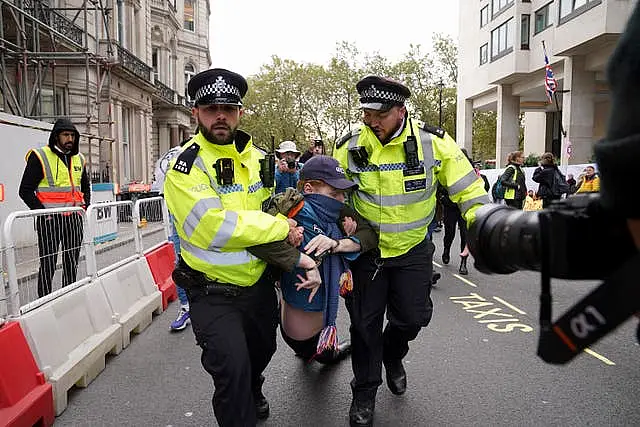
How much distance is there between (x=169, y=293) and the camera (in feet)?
21.8

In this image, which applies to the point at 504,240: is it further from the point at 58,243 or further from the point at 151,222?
the point at 151,222

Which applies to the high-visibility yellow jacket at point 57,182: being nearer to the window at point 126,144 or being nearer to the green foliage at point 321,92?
the window at point 126,144

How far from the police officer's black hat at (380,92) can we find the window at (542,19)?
2919cm

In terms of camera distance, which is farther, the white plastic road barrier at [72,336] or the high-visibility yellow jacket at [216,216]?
the white plastic road barrier at [72,336]

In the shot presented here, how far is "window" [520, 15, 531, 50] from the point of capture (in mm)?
30984

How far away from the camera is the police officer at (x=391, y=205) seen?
3.33m

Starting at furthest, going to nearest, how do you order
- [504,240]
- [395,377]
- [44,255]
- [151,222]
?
1. [151,222]
2. [44,255]
3. [395,377]
4. [504,240]

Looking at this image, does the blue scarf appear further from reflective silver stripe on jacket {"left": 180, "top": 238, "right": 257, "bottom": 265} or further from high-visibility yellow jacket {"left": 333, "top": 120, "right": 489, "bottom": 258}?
reflective silver stripe on jacket {"left": 180, "top": 238, "right": 257, "bottom": 265}

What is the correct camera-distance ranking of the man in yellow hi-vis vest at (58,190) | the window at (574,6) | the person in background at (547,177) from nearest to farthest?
the man in yellow hi-vis vest at (58,190) < the person in background at (547,177) < the window at (574,6)

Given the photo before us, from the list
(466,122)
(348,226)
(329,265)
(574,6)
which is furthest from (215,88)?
(466,122)

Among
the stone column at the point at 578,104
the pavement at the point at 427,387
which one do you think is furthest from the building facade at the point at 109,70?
the stone column at the point at 578,104

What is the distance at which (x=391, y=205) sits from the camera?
11.1 ft

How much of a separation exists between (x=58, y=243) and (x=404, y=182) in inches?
120

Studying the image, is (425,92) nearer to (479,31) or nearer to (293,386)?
(479,31)
